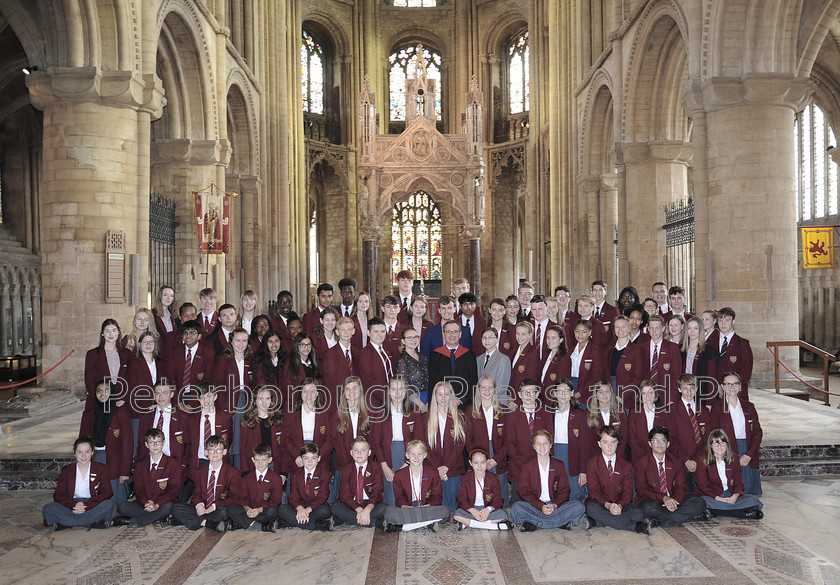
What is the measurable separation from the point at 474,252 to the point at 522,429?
56.7 feet

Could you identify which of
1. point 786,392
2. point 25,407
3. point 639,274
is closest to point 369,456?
point 25,407

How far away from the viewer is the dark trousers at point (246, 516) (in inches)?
209

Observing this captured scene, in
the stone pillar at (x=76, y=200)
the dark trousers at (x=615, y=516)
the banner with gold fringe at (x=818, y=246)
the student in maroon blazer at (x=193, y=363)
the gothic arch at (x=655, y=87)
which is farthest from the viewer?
the banner with gold fringe at (x=818, y=246)

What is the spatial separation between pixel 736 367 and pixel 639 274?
26.9ft

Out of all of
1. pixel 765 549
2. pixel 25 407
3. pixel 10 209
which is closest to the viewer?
pixel 765 549

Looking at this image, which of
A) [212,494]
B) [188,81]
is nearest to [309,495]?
[212,494]

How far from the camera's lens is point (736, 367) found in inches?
264

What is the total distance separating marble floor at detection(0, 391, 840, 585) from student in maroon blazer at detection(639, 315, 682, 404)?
1.30 metres

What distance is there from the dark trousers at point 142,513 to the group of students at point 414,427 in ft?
0.04

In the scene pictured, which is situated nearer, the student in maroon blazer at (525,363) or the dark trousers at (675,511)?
the dark trousers at (675,511)

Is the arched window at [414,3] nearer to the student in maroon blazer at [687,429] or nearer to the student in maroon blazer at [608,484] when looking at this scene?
the student in maroon blazer at [687,429]

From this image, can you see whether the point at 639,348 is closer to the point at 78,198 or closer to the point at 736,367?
the point at 736,367

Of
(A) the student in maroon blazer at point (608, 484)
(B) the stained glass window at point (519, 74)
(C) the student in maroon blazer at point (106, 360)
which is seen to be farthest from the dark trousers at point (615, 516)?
(B) the stained glass window at point (519, 74)

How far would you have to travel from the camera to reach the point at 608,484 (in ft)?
17.6
